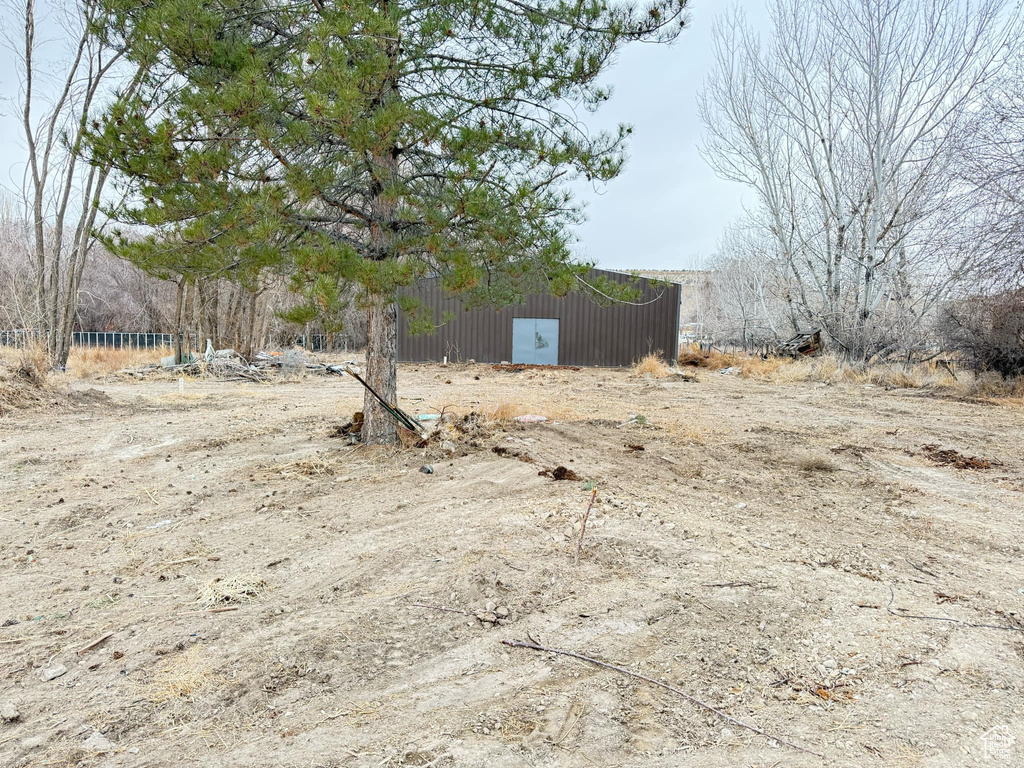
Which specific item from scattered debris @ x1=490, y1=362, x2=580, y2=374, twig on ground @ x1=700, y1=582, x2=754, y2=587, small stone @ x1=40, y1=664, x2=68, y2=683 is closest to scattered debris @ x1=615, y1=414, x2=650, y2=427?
twig on ground @ x1=700, y1=582, x2=754, y2=587

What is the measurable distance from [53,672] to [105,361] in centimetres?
1532

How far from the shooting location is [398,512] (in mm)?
3828

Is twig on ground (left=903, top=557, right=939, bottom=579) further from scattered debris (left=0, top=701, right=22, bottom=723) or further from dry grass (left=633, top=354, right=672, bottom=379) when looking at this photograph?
dry grass (left=633, top=354, right=672, bottom=379)

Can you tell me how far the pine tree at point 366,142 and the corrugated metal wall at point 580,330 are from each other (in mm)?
15053

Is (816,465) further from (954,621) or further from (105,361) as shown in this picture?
(105,361)

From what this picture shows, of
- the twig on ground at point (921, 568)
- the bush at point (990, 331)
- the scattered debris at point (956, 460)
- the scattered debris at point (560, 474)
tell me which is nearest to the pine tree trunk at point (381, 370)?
the scattered debris at point (560, 474)

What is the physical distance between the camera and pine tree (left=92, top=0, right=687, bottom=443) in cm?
366

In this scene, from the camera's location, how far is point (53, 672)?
2.23 m

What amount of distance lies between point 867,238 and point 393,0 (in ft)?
47.7

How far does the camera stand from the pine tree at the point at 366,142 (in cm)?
366

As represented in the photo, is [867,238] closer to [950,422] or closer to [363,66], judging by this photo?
[950,422]

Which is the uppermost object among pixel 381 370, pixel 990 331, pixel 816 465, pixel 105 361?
pixel 990 331

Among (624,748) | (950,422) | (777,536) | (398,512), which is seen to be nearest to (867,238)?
(950,422)

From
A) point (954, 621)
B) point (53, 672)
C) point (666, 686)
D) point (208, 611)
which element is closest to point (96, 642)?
point (53, 672)
